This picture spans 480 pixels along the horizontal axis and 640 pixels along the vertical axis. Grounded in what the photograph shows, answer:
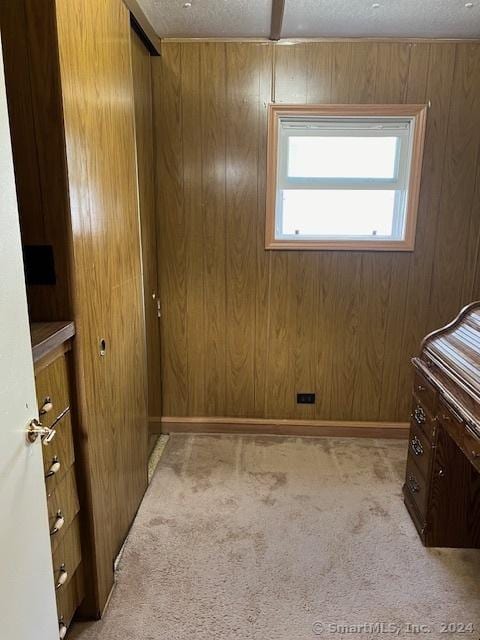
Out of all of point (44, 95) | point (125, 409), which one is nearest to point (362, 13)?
Answer: point (44, 95)

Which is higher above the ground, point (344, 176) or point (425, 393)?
point (344, 176)

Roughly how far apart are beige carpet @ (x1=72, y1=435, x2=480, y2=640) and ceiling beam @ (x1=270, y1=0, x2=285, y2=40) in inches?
98.3

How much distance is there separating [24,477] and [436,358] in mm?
1726

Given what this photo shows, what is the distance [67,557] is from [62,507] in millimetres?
194

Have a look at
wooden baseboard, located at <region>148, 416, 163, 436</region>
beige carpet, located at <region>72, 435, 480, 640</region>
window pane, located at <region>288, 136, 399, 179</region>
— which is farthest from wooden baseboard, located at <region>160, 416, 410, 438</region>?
window pane, located at <region>288, 136, 399, 179</region>

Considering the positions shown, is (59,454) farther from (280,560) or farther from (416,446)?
(416,446)

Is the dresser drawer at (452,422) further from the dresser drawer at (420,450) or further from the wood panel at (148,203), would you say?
the wood panel at (148,203)

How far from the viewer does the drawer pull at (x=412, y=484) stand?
217cm

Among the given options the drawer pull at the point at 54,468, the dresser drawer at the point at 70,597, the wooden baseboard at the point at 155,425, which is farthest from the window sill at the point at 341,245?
the dresser drawer at the point at 70,597

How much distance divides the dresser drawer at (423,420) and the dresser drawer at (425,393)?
0.06ft

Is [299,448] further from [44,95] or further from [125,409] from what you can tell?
[44,95]

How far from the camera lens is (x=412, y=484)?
2.24 meters

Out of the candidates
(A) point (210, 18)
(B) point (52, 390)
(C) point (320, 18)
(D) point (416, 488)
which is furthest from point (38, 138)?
(D) point (416, 488)

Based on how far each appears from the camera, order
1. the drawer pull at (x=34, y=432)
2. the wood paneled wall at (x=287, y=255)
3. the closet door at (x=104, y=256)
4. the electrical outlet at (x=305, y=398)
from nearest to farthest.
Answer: the drawer pull at (x=34, y=432)
the closet door at (x=104, y=256)
the wood paneled wall at (x=287, y=255)
the electrical outlet at (x=305, y=398)
